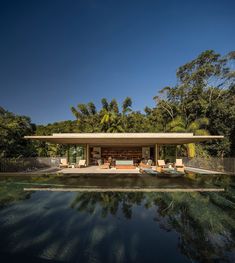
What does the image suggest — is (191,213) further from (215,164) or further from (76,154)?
(76,154)

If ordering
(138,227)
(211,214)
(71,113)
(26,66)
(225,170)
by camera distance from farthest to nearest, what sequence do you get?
(71,113) < (26,66) < (225,170) < (211,214) < (138,227)

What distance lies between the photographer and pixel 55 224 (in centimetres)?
482

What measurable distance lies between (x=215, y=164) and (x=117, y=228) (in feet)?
49.6

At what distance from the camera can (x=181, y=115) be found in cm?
2811

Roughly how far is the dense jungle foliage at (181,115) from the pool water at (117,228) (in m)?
11.7

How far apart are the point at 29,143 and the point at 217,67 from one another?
2812cm

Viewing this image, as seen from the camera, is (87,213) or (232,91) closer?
(87,213)

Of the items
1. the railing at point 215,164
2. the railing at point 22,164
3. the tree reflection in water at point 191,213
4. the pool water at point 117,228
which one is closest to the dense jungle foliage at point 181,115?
the railing at point 22,164

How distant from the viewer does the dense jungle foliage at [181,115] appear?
17844mm

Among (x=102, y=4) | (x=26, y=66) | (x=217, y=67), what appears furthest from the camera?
(x=217, y=67)

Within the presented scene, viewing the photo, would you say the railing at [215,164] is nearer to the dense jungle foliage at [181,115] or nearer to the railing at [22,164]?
the dense jungle foliage at [181,115]

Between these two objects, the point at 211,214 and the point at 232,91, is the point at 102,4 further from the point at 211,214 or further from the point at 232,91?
the point at 232,91

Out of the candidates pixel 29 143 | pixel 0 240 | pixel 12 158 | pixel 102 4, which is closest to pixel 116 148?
pixel 29 143

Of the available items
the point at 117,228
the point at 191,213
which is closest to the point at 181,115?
the point at 191,213
